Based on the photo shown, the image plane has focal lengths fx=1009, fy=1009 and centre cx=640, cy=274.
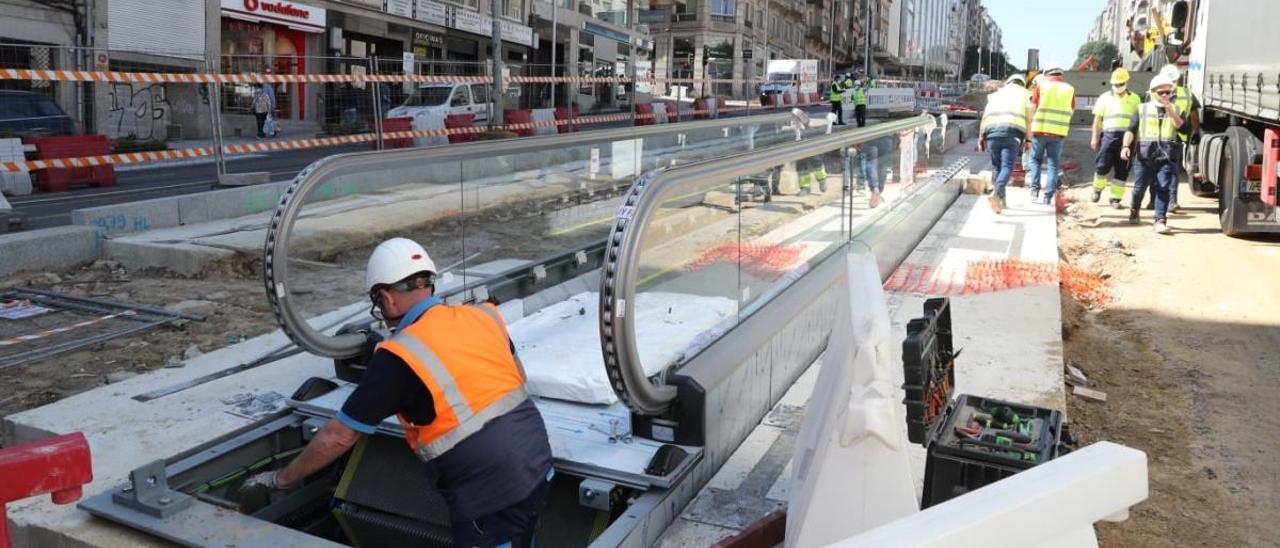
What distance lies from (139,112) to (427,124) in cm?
513

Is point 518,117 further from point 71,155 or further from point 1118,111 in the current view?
point 1118,111

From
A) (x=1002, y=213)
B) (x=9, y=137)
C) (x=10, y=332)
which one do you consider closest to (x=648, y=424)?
(x=10, y=332)

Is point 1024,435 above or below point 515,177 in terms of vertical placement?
below

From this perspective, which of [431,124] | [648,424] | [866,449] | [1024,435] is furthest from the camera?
[431,124]

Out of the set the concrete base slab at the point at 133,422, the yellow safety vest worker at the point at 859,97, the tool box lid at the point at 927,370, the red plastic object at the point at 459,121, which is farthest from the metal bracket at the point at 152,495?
the yellow safety vest worker at the point at 859,97

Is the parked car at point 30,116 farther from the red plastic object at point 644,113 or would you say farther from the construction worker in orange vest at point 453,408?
the red plastic object at point 644,113

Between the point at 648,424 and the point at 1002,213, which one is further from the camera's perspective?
the point at 1002,213

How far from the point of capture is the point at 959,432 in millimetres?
3318

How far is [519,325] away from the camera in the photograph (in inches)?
214

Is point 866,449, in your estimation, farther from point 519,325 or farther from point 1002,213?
point 1002,213

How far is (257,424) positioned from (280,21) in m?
25.2

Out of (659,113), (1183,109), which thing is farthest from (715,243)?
(659,113)

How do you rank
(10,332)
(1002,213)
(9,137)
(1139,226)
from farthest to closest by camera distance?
(9,137), (1139,226), (1002,213), (10,332)

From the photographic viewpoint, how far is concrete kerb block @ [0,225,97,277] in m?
8.51
